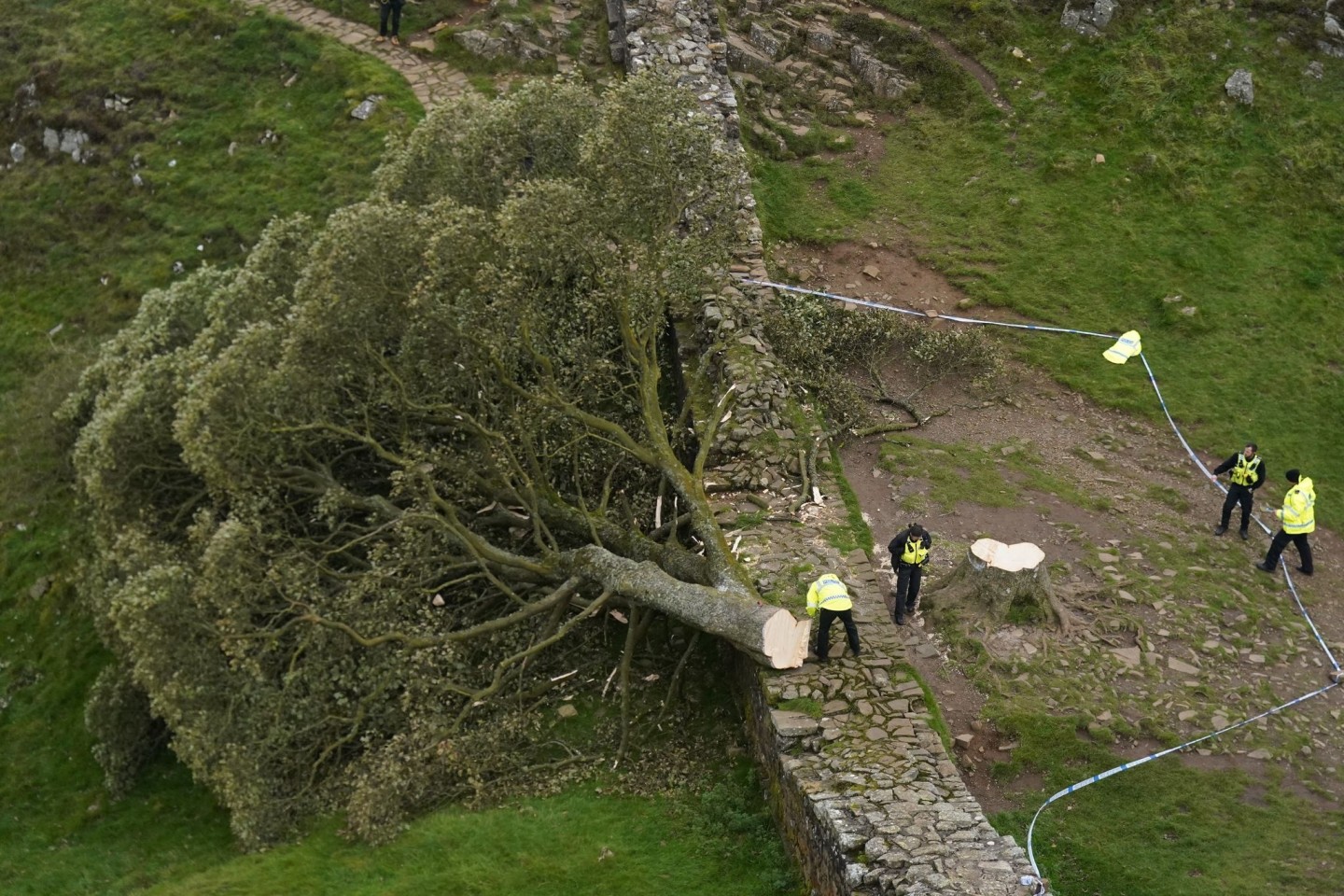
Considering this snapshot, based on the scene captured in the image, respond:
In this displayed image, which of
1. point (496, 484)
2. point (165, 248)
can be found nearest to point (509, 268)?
point (496, 484)

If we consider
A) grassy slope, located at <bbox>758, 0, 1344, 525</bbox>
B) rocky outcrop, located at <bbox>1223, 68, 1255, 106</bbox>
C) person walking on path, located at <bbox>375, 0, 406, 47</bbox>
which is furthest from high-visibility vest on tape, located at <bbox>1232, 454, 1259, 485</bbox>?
person walking on path, located at <bbox>375, 0, 406, 47</bbox>

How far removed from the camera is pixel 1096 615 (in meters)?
19.0

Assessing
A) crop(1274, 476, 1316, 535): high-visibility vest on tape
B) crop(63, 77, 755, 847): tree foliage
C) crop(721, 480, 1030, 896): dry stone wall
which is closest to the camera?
crop(721, 480, 1030, 896): dry stone wall

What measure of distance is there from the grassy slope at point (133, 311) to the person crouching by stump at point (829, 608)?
7.44 feet

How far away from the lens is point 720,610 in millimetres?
16797

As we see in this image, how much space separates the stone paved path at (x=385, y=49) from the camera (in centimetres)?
3291

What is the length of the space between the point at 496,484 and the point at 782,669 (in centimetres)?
609

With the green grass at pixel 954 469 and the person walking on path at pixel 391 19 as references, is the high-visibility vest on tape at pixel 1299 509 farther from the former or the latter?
the person walking on path at pixel 391 19

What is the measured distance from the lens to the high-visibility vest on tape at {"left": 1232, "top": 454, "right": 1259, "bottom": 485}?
2070 cm

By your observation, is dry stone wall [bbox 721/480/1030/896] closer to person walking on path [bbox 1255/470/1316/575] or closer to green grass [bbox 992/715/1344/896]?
green grass [bbox 992/715/1344/896]

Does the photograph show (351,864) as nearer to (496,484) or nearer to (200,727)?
(200,727)

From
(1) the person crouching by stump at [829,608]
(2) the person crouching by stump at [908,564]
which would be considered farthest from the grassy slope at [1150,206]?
(1) the person crouching by stump at [829,608]

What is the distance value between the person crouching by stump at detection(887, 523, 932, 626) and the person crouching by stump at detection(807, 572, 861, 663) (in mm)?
1780

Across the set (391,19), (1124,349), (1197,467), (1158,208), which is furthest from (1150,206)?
(391,19)
